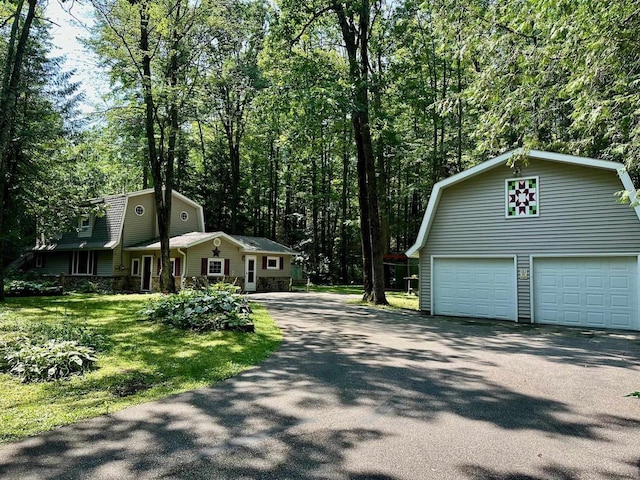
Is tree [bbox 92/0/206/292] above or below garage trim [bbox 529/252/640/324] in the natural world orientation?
above

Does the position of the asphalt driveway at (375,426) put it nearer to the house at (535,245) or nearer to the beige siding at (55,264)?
the house at (535,245)

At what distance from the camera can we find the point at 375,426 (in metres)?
3.74

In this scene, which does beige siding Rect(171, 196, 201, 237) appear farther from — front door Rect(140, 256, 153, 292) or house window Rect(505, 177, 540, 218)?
house window Rect(505, 177, 540, 218)

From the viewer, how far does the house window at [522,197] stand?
11234mm

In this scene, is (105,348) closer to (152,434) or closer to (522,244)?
(152,434)

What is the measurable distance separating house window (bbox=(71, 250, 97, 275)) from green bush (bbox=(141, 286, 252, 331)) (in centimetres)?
1510

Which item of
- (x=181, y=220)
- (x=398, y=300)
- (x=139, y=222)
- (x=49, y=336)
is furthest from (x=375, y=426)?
(x=181, y=220)

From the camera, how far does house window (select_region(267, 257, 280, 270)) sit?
24422mm

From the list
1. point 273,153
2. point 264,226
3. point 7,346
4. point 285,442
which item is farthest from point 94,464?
point 264,226

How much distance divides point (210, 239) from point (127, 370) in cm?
1613

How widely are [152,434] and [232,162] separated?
28535mm

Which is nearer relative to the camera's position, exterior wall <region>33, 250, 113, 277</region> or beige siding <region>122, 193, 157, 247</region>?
exterior wall <region>33, 250, 113, 277</region>

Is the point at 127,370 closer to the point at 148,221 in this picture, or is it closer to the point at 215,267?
the point at 215,267

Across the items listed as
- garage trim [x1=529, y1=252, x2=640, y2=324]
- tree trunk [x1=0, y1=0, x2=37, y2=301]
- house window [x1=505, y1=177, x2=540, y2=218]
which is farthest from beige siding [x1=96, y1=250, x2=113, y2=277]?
garage trim [x1=529, y1=252, x2=640, y2=324]
